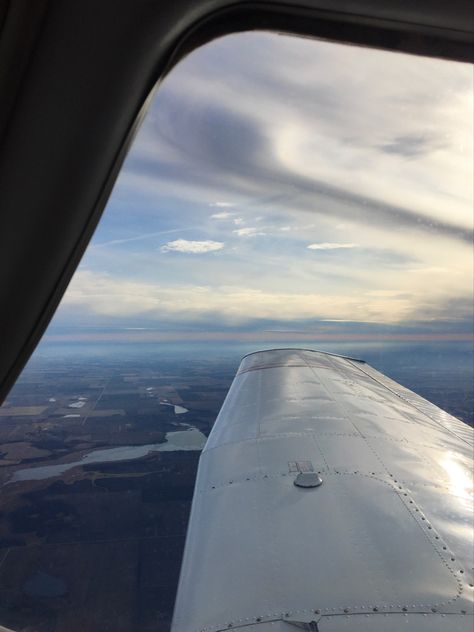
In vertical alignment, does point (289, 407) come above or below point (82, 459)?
above

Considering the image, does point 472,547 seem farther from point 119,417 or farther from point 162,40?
point 119,417

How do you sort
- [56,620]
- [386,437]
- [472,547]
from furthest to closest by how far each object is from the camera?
[56,620] → [386,437] → [472,547]

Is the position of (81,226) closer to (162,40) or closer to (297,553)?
(162,40)

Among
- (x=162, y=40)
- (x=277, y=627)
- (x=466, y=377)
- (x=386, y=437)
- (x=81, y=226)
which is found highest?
(x=162, y=40)

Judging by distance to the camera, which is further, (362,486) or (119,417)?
(119,417)

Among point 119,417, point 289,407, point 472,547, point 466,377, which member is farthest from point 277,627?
point 466,377

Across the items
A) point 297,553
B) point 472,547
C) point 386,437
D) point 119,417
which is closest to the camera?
point 297,553
